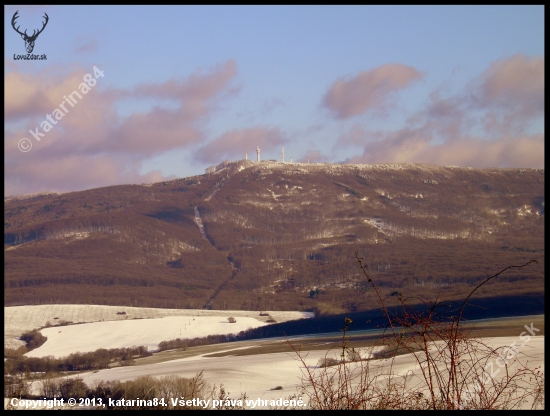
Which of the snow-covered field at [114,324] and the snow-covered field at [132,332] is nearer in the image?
the snow-covered field at [132,332]

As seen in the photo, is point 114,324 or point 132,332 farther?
point 114,324

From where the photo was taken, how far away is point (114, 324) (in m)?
149

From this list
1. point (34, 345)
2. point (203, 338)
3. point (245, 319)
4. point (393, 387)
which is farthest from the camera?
point (245, 319)

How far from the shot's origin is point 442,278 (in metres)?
195

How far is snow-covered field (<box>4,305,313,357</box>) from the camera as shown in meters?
123

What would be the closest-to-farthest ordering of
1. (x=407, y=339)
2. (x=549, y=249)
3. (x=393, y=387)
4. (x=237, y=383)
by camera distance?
(x=549, y=249), (x=407, y=339), (x=393, y=387), (x=237, y=383)

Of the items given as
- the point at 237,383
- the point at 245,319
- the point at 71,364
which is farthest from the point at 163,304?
the point at 237,383

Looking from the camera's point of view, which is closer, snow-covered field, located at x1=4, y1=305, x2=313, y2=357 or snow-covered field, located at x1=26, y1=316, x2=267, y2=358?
snow-covered field, located at x1=26, y1=316, x2=267, y2=358

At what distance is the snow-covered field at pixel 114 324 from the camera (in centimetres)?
12274

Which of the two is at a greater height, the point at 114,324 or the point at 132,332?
the point at 114,324
